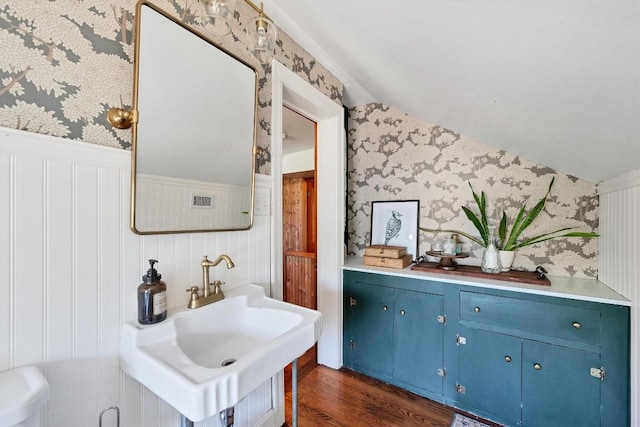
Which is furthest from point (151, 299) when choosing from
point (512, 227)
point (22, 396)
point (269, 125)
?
point (512, 227)

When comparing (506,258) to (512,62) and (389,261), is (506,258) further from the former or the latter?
(512,62)

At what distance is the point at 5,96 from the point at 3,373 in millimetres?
723

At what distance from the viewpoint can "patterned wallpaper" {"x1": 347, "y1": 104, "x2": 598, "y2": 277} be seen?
1653 mm

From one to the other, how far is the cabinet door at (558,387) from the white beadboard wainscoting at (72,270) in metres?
1.83

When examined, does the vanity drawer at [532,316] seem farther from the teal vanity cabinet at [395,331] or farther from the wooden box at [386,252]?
the wooden box at [386,252]

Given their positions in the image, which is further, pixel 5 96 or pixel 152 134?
pixel 152 134

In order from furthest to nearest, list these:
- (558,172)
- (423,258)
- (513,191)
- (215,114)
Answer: (423,258), (513,191), (558,172), (215,114)

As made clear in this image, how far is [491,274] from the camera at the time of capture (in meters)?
1.67

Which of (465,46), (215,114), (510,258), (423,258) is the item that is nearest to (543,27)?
(465,46)

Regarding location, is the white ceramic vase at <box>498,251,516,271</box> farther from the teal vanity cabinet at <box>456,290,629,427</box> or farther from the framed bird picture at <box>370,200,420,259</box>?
the framed bird picture at <box>370,200,420,259</box>

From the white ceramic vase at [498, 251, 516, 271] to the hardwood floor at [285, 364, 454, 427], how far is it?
39.4 inches

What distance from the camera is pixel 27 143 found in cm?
71

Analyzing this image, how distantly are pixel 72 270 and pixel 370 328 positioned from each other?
1780 mm

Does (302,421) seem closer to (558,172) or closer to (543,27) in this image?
(543,27)
